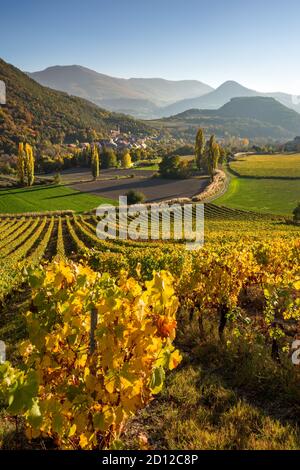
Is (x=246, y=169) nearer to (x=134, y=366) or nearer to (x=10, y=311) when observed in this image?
(x=10, y=311)

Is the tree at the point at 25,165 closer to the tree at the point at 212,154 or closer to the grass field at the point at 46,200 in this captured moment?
the grass field at the point at 46,200

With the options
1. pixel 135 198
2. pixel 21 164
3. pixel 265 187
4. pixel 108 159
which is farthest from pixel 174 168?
pixel 21 164

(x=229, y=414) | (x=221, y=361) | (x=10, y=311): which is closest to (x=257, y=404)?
(x=229, y=414)

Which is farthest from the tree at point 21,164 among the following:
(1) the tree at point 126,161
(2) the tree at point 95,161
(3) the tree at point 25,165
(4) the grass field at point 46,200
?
(1) the tree at point 126,161

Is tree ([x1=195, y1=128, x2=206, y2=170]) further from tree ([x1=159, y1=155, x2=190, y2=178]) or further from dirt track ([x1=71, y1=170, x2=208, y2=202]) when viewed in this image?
dirt track ([x1=71, y1=170, x2=208, y2=202])

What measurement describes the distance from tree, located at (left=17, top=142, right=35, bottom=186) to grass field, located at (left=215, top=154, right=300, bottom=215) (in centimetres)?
5286

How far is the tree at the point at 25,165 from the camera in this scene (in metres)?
97.7

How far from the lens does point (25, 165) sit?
10200 centimetres

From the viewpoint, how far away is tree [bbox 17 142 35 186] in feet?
320

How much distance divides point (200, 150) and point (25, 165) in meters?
51.4

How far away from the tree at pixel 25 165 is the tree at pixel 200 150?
1889 inches

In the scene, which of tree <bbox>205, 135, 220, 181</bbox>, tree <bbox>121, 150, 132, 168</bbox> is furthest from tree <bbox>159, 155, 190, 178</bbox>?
tree <bbox>121, 150, 132, 168</bbox>

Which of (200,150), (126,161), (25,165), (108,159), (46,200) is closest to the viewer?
(46,200)

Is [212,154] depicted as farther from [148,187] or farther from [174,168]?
[148,187]
